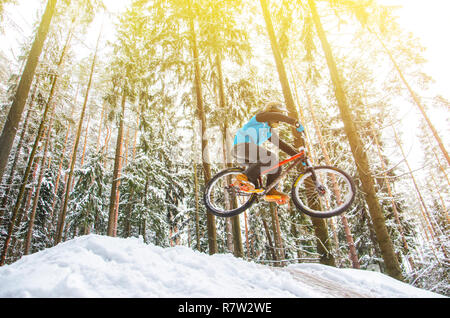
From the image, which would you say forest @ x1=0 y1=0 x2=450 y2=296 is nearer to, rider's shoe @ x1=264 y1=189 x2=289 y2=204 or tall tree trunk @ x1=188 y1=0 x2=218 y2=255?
tall tree trunk @ x1=188 y1=0 x2=218 y2=255

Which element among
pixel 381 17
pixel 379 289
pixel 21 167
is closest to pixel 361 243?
pixel 381 17

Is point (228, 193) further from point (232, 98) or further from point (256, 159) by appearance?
point (232, 98)

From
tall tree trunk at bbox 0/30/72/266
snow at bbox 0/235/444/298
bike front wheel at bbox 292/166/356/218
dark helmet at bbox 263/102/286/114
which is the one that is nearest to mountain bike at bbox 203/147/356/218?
bike front wheel at bbox 292/166/356/218

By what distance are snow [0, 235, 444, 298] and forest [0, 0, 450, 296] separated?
1709 mm

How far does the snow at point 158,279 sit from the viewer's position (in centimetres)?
183

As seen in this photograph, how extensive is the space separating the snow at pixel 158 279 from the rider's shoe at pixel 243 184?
203 centimetres

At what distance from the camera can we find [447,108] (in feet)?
36.7

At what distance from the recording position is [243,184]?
5.02 metres

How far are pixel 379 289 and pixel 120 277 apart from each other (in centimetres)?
283

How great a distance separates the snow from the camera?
183cm

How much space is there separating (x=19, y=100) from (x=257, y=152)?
7.36 metres

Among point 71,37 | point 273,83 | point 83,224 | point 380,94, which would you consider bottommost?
point 83,224

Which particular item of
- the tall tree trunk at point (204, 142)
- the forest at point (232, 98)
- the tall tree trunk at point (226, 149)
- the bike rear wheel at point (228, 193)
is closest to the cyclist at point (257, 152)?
the bike rear wheel at point (228, 193)
